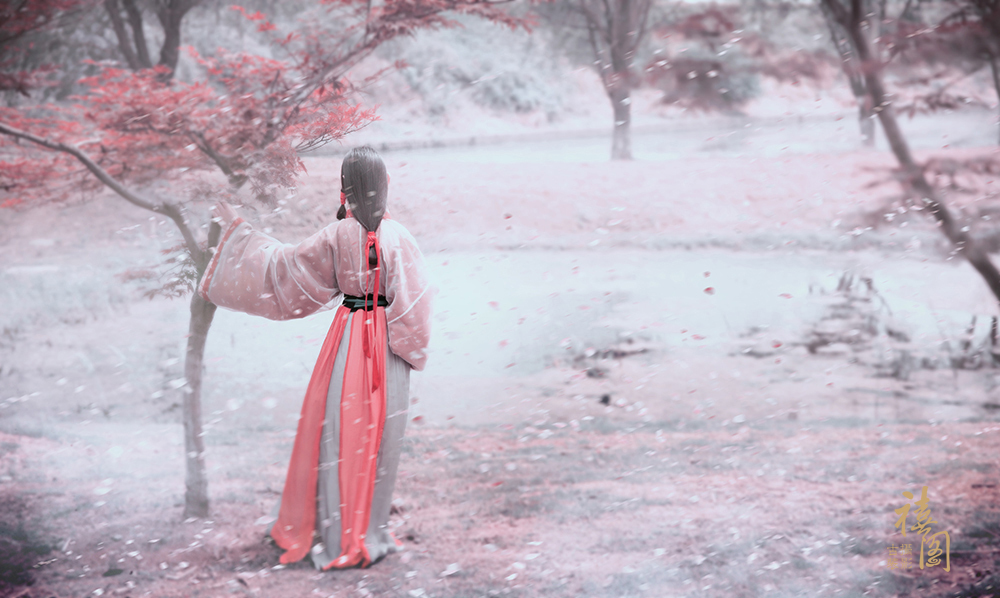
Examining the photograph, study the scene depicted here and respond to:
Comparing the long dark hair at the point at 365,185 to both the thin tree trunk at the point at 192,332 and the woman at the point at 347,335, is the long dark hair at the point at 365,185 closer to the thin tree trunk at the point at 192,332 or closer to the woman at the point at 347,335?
the woman at the point at 347,335

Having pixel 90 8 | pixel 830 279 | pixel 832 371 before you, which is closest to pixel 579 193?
pixel 830 279

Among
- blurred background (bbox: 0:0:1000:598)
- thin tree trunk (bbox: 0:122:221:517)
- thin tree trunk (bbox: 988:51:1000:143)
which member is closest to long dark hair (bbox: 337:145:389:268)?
blurred background (bbox: 0:0:1000:598)

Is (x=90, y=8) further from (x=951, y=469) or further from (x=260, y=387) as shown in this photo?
(x=951, y=469)

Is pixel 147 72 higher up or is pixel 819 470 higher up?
pixel 147 72

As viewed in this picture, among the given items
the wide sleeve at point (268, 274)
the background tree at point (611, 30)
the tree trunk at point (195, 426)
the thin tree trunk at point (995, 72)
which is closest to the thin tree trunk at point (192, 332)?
the tree trunk at point (195, 426)

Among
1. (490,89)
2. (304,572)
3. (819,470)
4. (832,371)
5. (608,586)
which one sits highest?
(490,89)

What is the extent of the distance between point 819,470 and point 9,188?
319 centimetres

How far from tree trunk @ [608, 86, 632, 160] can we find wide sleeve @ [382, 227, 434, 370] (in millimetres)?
966

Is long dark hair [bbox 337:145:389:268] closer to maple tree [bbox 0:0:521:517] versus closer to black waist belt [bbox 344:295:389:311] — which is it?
black waist belt [bbox 344:295:389:311]

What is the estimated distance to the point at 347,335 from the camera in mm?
1723

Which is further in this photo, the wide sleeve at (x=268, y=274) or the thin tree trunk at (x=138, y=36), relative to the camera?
the thin tree trunk at (x=138, y=36)

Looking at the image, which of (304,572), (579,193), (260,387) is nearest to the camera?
(304,572)

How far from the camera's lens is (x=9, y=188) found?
1901 millimetres

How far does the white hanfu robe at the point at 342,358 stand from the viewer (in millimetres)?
1648
